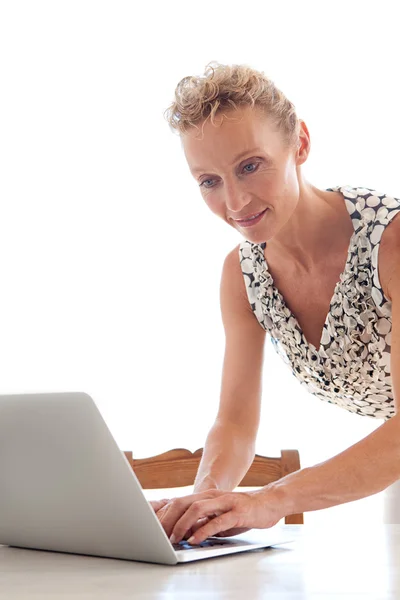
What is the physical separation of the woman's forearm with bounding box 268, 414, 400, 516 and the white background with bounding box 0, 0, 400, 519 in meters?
2.07

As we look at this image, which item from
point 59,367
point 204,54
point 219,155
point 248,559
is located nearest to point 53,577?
point 248,559

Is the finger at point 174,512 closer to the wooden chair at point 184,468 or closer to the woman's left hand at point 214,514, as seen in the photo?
the woman's left hand at point 214,514

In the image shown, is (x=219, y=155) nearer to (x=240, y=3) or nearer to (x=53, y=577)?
(x=53, y=577)

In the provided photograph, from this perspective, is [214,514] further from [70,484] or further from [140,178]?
[140,178]

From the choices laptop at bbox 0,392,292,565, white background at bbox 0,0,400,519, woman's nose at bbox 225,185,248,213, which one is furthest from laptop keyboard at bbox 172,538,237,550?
white background at bbox 0,0,400,519

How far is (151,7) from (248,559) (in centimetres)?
285

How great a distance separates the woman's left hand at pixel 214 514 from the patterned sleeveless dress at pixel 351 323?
520 millimetres

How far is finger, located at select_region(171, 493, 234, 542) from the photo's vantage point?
0.94m

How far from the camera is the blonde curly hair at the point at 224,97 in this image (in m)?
1.27

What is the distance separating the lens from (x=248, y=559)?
0.91 meters

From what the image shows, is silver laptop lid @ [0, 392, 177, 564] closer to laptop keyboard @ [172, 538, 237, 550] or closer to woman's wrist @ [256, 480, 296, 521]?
laptop keyboard @ [172, 538, 237, 550]

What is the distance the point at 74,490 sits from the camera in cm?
88

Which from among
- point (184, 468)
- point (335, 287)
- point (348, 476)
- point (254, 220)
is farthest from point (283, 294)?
point (348, 476)

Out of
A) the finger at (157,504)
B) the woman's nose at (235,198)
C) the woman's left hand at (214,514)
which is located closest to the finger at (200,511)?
the woman's left hand at (214,514)
